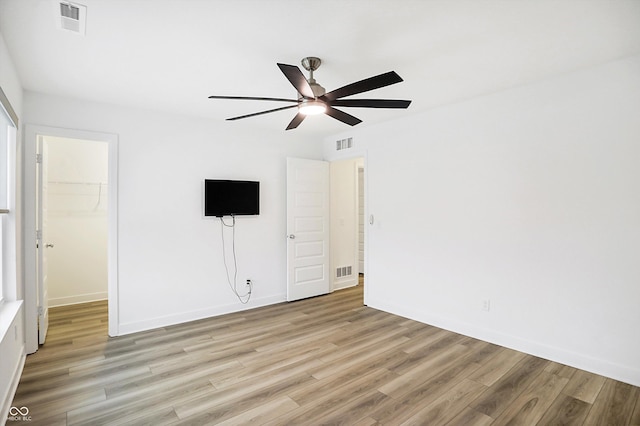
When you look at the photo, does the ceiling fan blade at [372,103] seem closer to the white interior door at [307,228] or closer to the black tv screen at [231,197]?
the black tv screen at [231,197]

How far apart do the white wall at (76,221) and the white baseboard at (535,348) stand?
470 centimetres

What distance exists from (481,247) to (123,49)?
150 inches

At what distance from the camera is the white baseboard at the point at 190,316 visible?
3.88 metres

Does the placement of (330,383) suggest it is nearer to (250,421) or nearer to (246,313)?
(250,421)

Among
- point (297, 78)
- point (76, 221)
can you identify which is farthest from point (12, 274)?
point (297, 78)

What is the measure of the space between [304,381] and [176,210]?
2.63 meters

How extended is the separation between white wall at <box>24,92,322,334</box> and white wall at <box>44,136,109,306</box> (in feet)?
4.62

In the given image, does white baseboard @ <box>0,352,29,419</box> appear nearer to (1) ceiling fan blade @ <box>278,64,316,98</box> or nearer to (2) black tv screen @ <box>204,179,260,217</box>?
(2) black tv screen @ <box>204,179,260,217</box>

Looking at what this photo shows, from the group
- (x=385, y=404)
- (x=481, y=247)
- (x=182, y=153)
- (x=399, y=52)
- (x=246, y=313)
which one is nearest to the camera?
(x=385, y=404)

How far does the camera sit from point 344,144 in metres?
5.27

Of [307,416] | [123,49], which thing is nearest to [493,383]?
[307,416]

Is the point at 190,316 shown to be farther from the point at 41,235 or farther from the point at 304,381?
the point at 304,381

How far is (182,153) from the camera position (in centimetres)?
424

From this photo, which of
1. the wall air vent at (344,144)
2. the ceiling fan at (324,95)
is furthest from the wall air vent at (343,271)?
the ceiling fan at (324,95)
